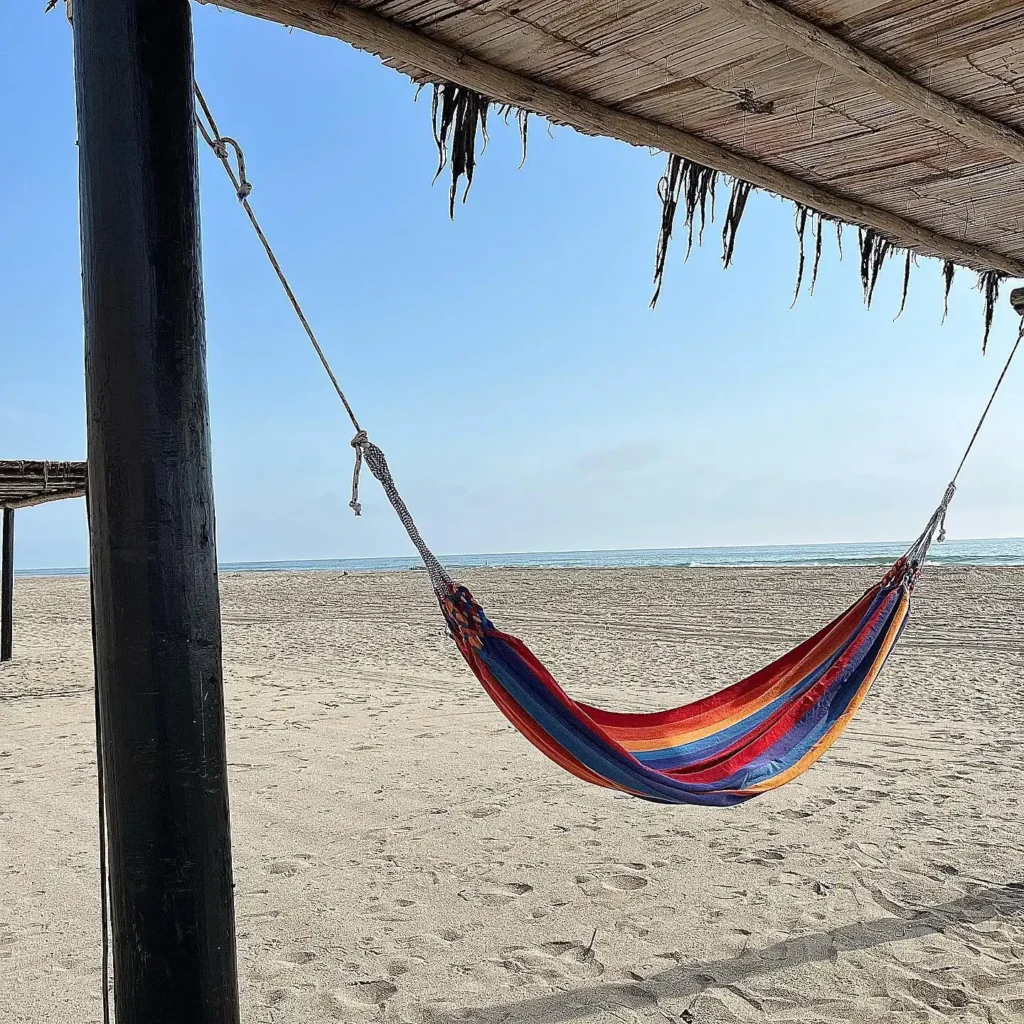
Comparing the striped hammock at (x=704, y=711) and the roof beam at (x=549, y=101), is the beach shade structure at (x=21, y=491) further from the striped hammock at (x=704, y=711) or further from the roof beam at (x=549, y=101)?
the roof beam at (x=549, y=101)

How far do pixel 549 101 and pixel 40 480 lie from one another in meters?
4.56

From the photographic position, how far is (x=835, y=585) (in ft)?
36.5

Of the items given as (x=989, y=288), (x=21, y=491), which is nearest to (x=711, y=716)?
(x=989, y=288)

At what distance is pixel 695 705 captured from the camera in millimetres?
2438

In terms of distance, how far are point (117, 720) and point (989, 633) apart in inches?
273

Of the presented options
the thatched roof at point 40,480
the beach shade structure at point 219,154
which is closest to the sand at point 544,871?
the beach shade structure at point 219,154

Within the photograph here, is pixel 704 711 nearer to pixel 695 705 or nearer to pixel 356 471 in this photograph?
pixel 695 705

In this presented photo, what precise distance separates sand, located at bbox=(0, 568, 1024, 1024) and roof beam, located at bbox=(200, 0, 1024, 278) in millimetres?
1531

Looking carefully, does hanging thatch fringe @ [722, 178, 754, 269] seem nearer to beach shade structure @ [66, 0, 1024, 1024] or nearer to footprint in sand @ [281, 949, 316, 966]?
beach shade structure @ [66, 0, 1024, 1024]

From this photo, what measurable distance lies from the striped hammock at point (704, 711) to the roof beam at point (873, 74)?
891 millimetres

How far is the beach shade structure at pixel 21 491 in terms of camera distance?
5082mm

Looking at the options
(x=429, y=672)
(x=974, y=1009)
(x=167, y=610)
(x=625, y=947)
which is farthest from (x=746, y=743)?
(x=429, y=672)

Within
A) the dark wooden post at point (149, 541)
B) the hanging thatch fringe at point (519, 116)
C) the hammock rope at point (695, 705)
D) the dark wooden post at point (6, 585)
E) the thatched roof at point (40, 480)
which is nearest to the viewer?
the dark wooden post at point (149, 541)

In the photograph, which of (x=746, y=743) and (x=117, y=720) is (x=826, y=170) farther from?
(x=117, y=720)
